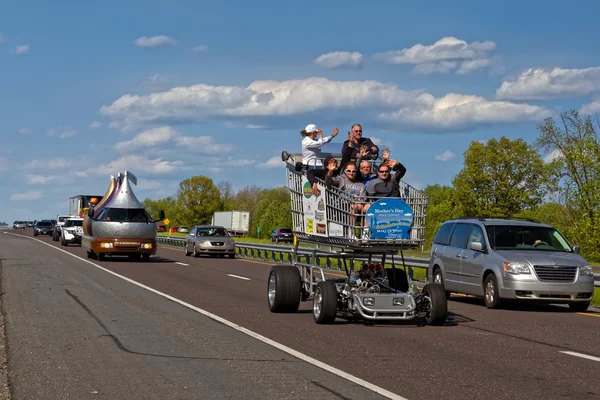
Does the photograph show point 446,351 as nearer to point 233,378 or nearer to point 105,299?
point 233,378

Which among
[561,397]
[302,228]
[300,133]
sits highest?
[300,133]

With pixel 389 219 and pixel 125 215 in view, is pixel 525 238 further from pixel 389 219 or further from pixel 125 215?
pixel 125 215

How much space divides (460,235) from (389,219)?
6.73m

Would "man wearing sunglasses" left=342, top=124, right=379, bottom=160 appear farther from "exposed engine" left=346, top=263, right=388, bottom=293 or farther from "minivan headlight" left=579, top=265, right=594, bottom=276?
"minivan headlight" left=579, top=265, right=594, bottom=276

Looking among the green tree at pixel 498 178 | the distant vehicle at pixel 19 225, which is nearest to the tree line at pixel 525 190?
the green tree at pixel 498 178

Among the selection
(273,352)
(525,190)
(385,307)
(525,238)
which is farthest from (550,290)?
(525,190)

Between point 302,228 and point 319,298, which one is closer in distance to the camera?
point 319,298

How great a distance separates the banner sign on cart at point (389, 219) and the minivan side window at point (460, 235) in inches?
244

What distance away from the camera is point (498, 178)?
95062 millimetres

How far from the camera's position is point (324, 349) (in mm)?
11453

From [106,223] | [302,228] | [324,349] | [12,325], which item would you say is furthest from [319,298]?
[106,223]

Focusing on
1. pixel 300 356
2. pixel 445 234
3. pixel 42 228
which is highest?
pixel 42 228

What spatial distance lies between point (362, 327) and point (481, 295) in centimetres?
526

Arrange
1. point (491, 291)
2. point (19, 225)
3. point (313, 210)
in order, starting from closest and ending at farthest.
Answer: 1. point (313, 210)
2. point (491, 291)
3. point (19, 225)
